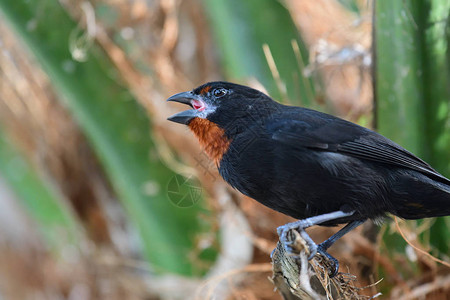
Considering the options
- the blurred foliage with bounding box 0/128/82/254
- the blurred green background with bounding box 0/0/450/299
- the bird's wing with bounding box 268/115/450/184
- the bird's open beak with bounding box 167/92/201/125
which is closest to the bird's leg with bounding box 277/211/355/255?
the bird's wing with bounding box 268/115/450/184

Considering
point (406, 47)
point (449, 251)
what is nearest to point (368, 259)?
point (449, 251)

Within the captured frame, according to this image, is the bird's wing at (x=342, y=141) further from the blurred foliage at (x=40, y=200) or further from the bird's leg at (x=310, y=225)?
the blurred foliage at (x=40, y=200)

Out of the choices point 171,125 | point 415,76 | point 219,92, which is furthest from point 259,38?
point 219,92

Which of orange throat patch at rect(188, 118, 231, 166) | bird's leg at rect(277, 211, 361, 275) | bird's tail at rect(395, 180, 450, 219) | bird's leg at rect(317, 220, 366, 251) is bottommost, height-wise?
bird's tail at rect(395, 180, 450, 219)

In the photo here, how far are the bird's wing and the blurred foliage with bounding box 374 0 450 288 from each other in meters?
0.60

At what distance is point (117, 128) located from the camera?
13.0 ft

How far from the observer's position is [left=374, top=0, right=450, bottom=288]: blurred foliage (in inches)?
109

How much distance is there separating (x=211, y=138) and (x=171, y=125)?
1.64m

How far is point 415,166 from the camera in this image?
2.34 m

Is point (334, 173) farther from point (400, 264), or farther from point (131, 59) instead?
point (131, 59)

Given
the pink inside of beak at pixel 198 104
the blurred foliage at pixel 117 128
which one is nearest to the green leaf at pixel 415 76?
the pink inside of beak at pixel 198 104

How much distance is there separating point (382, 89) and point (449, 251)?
886 mm

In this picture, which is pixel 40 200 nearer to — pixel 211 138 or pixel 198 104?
pixel 198 104

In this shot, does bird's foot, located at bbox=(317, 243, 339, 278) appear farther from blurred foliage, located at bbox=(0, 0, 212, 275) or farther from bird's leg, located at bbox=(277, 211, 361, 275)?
blurred foliage, located at bbox=(0, 0, 212, 275)
